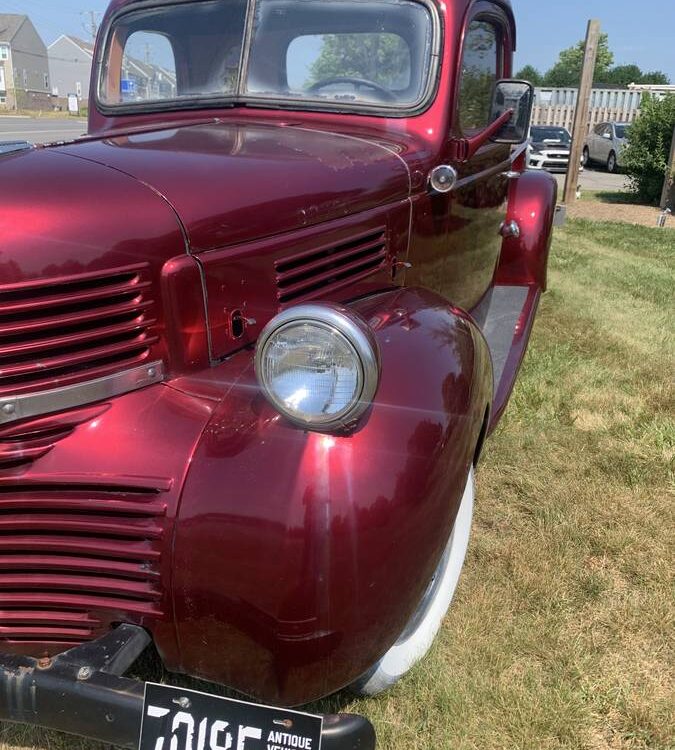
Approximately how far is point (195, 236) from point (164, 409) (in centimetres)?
42

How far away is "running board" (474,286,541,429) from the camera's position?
2.80m

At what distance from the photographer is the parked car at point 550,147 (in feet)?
58.2

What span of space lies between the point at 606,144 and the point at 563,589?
61.3 ft

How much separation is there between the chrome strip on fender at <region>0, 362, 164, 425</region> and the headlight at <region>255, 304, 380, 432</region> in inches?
13.3

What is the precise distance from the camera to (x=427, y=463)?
1.51m

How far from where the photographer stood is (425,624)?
2.07 meters

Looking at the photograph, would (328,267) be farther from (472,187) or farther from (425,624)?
(472,187)

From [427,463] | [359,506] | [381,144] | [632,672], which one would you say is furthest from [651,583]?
[381,144]

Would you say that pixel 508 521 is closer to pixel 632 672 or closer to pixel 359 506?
pixel 632 672

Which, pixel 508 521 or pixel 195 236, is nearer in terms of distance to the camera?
pixel 195 236

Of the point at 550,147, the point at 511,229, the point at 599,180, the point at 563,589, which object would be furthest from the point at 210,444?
the point at 550,147

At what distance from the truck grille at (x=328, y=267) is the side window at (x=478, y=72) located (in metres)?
0.86

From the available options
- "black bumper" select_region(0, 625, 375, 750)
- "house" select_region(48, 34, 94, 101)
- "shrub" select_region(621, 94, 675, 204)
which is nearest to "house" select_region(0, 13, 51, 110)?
"house" select_region(48, 34, 94, 101)

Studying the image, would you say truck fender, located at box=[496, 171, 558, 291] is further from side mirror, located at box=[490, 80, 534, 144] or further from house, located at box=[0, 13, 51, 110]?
house, located at box=[0, 13, 51, 110]
